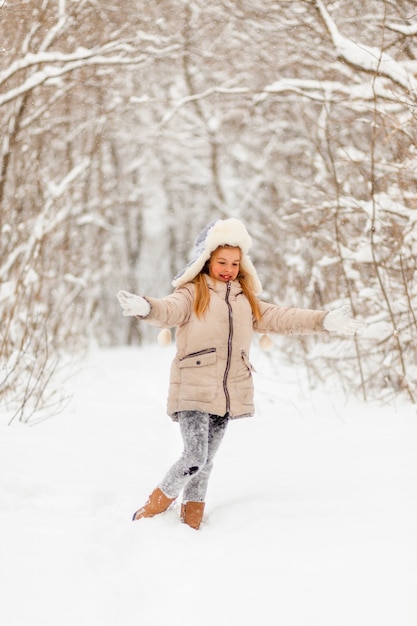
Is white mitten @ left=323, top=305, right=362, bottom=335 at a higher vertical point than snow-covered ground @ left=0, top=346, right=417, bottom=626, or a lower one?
higher

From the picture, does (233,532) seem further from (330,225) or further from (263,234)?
(263,234)

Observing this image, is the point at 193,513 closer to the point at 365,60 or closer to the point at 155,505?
the point at 155,505

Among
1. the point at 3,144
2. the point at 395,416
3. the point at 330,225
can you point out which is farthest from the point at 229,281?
the point at 3,144

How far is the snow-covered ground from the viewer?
231 centimetres

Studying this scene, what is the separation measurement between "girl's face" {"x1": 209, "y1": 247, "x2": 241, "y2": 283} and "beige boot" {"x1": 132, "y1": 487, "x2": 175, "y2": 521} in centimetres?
112

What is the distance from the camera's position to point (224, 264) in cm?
348

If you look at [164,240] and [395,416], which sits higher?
[164,240]

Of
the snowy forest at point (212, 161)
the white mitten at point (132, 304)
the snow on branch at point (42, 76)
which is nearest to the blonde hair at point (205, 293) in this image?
the white mitten at point (132, 304)

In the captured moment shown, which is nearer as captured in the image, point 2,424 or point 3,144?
point 2,424

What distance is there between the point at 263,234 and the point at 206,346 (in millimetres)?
16586

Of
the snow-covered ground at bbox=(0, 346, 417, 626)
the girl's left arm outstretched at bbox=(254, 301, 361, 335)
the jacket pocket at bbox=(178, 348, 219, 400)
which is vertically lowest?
the snow-covered ground at bbox=(0, 346, 417, 626)

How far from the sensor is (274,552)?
2699mm

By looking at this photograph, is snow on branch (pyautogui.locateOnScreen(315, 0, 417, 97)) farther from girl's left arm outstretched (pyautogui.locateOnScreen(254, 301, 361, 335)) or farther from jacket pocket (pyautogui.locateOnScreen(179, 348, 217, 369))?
jacket pocket (pyautogui.locateOnScreen(179, 348, 217, 369))

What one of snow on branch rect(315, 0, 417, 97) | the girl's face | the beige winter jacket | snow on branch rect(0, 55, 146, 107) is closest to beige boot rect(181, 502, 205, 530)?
the beige winter jacket
